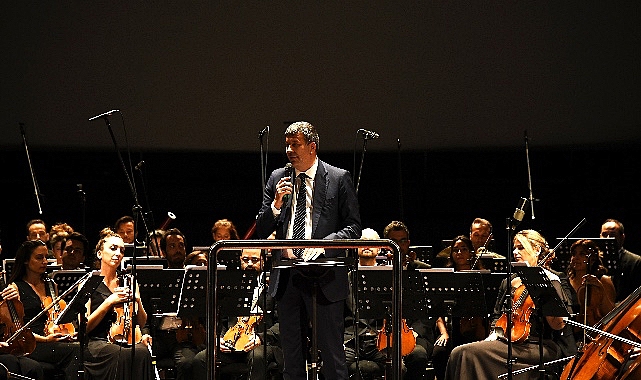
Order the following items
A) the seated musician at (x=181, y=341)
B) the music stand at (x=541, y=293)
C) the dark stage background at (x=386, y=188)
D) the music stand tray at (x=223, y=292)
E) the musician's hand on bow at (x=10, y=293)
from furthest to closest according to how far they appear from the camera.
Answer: the dark stage background at (x=386, y=188) < the seated musician at (x=181, y=341) < the musician's hand on bow at (x=10, y=293) < the music stand tray at (x=223, y=292) < the music stand at (x=541, y=293)

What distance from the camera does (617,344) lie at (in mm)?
5574

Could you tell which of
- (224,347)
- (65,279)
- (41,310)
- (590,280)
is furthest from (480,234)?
(41,310)

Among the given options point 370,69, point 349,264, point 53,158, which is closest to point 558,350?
point 349,264

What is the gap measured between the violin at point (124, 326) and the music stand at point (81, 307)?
19.8 inches

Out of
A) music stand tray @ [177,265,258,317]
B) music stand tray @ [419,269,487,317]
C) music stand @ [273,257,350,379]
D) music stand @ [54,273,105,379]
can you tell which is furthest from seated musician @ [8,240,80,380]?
music stand @ [273,257,350,379]

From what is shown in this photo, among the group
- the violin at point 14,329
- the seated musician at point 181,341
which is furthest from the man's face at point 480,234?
the violin at point 14,329

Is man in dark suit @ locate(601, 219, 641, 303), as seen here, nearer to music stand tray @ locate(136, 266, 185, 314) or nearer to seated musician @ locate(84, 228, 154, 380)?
music stand tray @ locate(136, 266, 185, 314)

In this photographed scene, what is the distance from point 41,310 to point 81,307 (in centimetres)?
91

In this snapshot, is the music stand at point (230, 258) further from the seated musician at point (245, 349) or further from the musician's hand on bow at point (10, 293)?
the musician's hand on bow at point (10, 293)

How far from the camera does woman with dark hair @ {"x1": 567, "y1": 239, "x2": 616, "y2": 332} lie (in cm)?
789

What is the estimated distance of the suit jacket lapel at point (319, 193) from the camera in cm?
542

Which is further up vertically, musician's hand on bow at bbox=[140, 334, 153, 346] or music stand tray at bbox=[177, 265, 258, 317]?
music stand tray at bbox=[177, 265, 258, 317]

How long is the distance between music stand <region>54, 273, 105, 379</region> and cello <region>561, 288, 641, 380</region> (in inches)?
125

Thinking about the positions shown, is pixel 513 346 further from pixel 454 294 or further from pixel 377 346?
pixel 377 346
